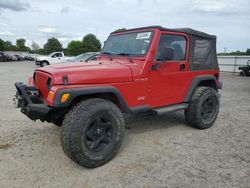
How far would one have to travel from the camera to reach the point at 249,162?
391 centimetres

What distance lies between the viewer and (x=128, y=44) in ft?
15.9

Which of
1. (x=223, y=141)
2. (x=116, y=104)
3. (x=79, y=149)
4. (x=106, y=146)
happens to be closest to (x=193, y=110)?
(x=223, y=141)

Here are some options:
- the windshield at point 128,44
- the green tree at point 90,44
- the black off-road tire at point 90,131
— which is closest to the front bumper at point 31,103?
the black off-road tire at point 90,131

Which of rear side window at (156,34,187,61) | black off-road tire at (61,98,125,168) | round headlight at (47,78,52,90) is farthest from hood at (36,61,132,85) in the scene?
rear side window at (156,34,187,61)

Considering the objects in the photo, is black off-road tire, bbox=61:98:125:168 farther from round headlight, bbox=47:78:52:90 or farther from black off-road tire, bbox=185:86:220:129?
black off-road tire, bbox=185:86:220:129

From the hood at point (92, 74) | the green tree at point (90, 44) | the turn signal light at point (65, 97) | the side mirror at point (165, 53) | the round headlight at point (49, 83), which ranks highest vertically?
the green tree at point (90, 44)

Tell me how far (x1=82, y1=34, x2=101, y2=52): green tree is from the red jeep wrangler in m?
45.3

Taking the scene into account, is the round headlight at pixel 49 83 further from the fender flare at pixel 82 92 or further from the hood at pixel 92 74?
the fender flare at pixel 82 92

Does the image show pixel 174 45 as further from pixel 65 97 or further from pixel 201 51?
pixel 65 97

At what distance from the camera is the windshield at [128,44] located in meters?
4.55

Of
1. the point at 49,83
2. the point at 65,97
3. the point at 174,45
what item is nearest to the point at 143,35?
the point at 174,45

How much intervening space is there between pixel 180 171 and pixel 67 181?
5.10 feet

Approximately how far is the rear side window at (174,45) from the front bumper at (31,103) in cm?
213

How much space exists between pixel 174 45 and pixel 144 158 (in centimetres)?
230
